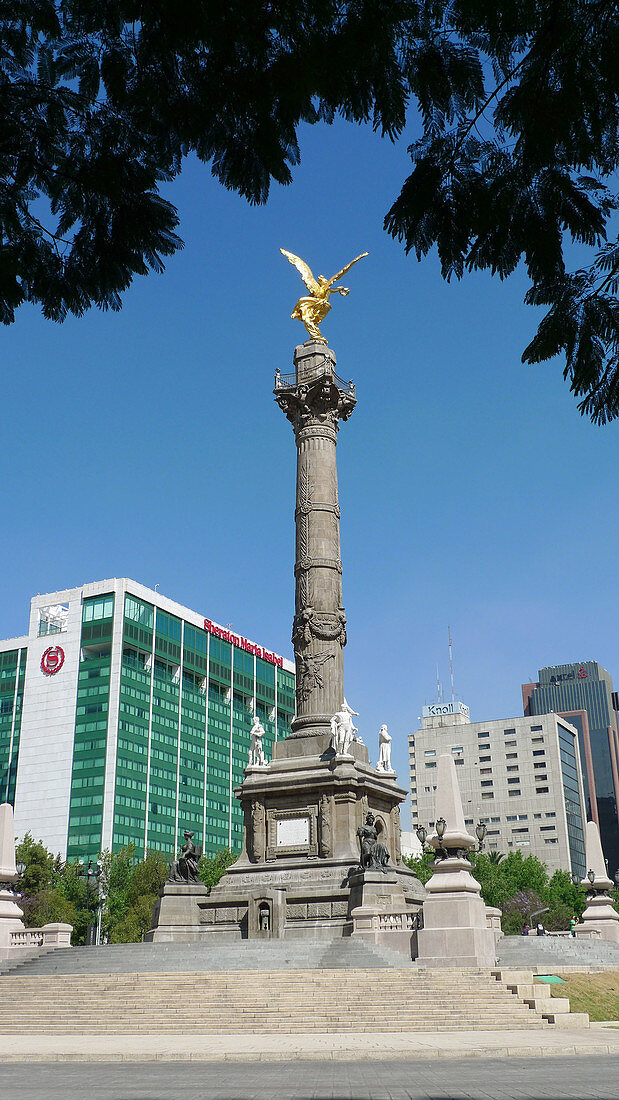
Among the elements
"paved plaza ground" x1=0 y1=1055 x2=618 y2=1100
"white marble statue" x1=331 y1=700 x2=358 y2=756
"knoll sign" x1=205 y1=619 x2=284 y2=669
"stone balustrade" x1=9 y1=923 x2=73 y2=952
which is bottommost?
"paved plaza ground" x1=0 y1=1055 x2=618 y2=1100

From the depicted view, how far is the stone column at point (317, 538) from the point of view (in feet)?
122

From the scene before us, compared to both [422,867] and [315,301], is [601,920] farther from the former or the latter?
[422,867]

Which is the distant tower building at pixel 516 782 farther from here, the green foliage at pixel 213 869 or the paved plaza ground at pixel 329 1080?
the paved plaza ground at pixel 329 1080

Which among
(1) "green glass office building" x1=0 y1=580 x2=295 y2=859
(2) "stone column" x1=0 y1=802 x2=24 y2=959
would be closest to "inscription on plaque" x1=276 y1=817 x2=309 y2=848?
(2) "stone column" x1=0 y1=802 x2=24 y2=959

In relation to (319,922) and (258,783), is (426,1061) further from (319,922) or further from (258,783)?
(258,783)

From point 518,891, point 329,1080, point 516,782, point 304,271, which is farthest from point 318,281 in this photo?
point 516,782

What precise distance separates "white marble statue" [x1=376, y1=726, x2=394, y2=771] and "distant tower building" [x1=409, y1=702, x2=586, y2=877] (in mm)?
110602

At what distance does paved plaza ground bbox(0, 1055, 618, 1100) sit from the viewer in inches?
375

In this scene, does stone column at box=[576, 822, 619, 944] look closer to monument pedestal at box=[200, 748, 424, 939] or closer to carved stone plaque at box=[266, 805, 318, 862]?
monument pedestal at box=[200, 748, 424, 939]

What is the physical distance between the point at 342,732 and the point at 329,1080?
76.5 ft

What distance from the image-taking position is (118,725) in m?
104

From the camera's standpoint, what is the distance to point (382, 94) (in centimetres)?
524

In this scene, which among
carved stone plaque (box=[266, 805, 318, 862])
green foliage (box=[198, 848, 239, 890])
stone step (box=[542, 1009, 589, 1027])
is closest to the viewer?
stone step (box=[542, 1009, 589, 1027])

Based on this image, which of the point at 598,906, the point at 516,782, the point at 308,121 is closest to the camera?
the point at 308,121
